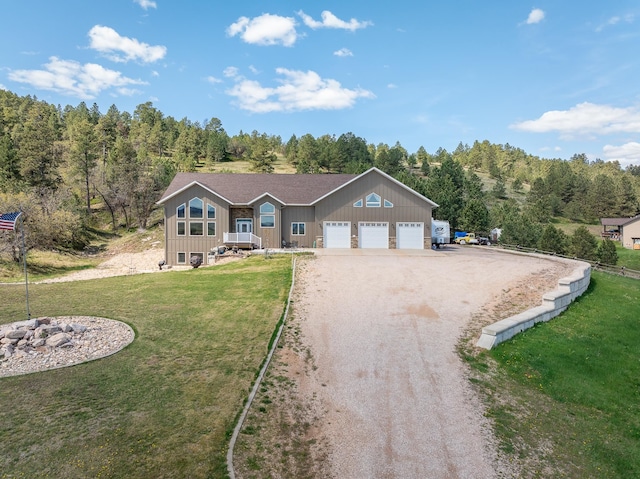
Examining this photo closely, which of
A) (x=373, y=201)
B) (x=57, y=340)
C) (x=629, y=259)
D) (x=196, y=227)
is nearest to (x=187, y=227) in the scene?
(x=196, y=227)

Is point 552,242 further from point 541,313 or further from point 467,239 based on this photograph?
point 541,313

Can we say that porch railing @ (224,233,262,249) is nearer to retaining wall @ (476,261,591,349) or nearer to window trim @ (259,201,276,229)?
window trim @ (259,201,276,229)

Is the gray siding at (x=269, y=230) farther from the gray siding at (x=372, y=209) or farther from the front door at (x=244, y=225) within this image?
the gray siding at (x=372, y=209)

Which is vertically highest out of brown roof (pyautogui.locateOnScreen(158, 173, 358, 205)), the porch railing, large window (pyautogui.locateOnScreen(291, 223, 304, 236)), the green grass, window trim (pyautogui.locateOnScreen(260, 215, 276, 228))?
brown roof (pyautogui.locateOnScreen(158, 173, 358, 205))

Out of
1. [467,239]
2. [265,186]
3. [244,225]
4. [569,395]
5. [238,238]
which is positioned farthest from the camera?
[467,239]

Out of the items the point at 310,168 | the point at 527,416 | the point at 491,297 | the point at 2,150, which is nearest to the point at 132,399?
the point at 527,416

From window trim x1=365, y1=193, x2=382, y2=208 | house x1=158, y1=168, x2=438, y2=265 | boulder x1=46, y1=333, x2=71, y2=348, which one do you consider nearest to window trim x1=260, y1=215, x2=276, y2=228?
house x1=158, y1=168, x2=438, y2=265

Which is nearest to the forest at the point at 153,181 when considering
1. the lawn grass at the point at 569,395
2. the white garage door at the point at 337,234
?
the white garage door at the point at 337,234
